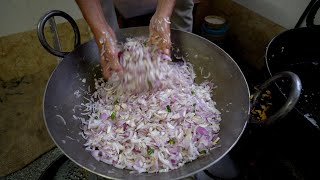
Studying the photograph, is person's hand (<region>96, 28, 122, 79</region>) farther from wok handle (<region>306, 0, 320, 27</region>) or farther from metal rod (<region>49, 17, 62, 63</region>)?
wok handle (<region>306, 0, 320, 27</region>)

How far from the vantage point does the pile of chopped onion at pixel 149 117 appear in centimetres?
126

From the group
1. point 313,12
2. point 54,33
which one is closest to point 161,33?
point 54,33

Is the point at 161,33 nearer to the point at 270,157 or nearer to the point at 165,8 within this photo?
the point at 165,8

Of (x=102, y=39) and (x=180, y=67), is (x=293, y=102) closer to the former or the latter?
(x=180, y=67)

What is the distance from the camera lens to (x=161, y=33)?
149 cm

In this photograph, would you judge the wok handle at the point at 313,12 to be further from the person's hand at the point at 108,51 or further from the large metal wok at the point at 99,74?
the person's hand at the point at 108,51

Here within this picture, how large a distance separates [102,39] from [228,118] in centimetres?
80

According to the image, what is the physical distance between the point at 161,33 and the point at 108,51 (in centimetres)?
32

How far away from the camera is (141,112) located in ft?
4.75

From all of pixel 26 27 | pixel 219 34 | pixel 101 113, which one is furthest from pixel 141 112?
pixel 219 34

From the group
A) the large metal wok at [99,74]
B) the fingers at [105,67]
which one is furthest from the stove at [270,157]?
the fingers at [105,67]

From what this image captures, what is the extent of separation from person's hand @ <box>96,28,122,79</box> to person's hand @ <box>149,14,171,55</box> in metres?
0.24

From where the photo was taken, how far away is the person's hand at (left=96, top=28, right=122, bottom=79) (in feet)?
4.70

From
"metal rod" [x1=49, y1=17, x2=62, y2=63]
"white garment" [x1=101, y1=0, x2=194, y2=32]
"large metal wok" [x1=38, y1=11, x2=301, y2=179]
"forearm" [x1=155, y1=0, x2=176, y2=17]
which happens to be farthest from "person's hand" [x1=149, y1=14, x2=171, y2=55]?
"metal rod" [x1=49, y1=17, x2=62, y2=63]
